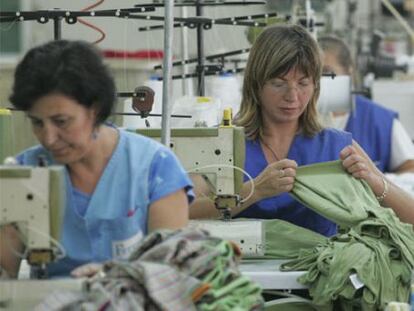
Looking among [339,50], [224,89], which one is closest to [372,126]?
[339,50]

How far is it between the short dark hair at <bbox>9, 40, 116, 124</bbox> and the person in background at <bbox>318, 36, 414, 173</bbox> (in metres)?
3.72

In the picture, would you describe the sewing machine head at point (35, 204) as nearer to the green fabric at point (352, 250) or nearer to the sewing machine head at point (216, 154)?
the sewing machine head at point (216, 154)

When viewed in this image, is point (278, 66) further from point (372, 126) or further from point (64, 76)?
point (372, 126)

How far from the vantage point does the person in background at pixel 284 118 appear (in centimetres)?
425

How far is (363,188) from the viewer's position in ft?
13.5

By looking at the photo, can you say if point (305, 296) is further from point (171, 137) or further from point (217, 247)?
point (217, 247)

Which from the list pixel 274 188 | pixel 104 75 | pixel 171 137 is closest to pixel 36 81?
pixel 104 75

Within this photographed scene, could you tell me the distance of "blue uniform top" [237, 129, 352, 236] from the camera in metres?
4.27

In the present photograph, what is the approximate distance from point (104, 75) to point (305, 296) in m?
1.16

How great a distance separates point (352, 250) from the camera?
12.2 ft

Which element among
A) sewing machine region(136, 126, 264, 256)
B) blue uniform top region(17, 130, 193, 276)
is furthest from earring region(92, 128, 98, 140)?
sewing machine region(136, 126, 264, 256)

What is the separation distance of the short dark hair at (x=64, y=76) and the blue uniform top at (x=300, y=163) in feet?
3.97

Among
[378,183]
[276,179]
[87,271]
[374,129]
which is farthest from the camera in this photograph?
[374,129]

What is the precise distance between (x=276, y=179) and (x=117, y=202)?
879 mm
